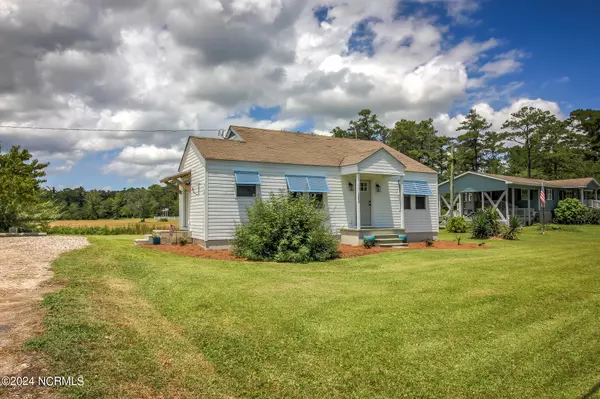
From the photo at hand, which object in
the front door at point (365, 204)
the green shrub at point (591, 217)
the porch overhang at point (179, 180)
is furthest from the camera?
the green shrub at point (591, 217)

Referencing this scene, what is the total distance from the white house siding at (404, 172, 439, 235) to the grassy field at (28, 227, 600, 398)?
1041 centimetres

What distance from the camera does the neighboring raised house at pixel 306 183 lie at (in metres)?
14.8

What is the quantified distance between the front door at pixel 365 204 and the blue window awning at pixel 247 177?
552cm

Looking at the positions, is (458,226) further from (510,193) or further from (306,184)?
(306,184)

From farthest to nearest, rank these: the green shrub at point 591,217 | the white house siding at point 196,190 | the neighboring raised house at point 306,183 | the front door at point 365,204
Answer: the green shrub at point 591,217 < the front door at point 365,204 < the white house siding at point 196,190 < the neighboring raised house at point 306,183

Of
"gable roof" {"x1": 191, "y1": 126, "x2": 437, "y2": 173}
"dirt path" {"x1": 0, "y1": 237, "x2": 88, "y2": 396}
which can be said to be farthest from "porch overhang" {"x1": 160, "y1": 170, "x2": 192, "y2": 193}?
"dirt path" {"x1": 0, "y1": 237, "x2": 88, "y2": 396}

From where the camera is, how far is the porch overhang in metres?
Result: 16.8

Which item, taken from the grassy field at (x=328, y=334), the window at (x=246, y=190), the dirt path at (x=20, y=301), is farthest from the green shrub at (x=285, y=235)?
the dirt path at (x=20, y=301)

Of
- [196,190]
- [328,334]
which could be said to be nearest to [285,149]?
[196,190]

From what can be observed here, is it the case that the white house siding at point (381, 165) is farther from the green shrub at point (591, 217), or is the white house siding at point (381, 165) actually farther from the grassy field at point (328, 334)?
the green shrub at point (591, 217)

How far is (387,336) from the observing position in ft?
16.3

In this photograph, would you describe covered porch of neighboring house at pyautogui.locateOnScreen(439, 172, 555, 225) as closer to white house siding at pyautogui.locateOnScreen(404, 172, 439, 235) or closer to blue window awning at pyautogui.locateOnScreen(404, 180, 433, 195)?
white house siding at pyautogui.locateOnScreen(404, 172, 439, 235)

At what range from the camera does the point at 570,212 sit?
31094 millimetres

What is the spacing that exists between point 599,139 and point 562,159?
45.6ft
